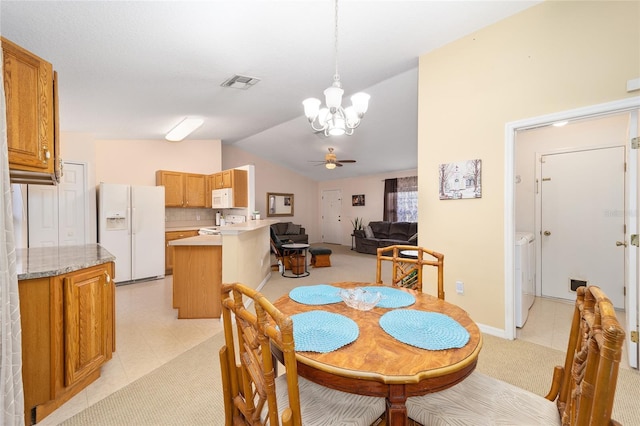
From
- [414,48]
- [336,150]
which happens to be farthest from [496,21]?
[336,150]

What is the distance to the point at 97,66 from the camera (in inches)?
99.6

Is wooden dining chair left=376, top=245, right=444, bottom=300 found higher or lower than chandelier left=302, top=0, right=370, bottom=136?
lower

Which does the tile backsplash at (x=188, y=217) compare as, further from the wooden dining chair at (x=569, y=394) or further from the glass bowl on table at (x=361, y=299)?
the wooden dining chair at (x=569, y=394)

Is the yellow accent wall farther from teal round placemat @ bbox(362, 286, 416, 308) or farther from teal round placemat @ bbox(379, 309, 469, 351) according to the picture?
teal round placemat @ bbox(379, 309, 469, 351)

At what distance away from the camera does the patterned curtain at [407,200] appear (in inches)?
309

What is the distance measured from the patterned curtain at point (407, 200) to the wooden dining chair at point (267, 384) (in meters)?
7.22

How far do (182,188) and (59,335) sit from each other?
170 inches

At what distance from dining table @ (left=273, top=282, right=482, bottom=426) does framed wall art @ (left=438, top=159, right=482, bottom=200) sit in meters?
1.65

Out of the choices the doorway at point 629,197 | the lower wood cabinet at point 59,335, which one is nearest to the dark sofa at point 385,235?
the doorway at point 629,197

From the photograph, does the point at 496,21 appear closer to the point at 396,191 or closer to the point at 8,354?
the point at 8,354

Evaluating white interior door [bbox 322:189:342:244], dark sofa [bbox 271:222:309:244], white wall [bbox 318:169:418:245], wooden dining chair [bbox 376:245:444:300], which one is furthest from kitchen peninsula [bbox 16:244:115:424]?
white interior door [bbox 322:189:342:244]

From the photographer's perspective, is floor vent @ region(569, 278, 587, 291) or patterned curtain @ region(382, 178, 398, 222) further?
patterned curtain @ region(382, 178, 398, 222)

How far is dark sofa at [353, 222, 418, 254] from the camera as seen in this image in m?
7.36

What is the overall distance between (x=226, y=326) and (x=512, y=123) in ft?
9.14
